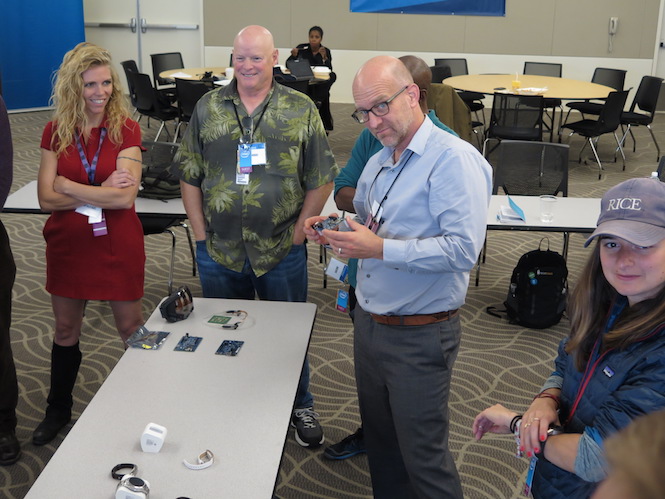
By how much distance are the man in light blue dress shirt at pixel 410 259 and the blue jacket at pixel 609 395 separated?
0.52m

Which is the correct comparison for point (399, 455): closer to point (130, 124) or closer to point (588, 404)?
point (588, 404)

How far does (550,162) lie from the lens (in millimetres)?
5375

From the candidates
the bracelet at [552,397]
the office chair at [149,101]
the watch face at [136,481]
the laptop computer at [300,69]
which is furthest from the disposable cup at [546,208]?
the office chair at [149,101]

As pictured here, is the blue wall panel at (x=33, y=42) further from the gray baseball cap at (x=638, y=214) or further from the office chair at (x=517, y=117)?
the gray baseball cap at (x=638, y=214)

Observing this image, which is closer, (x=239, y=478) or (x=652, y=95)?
(x=239, y=478)

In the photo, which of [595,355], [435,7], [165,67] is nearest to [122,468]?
[595,355]

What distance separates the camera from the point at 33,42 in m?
11.2

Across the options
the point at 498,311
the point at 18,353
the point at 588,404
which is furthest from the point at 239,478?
the point at 498,311

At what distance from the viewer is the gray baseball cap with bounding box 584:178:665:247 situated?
1.55m

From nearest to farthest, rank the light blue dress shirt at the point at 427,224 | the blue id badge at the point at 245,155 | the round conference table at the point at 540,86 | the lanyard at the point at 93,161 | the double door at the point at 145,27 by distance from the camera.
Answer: the light blue dress shirt at the point at 427,224
the blue id badge at the point at 245,155
the lanyard at the point at 93,161
the round conference table at the point at 540,86
the double door at the point at 145,27

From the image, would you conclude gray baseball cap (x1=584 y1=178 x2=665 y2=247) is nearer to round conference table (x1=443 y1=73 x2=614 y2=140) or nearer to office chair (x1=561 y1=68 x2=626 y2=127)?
round conference table (x1=443 y1=73 x2=614 y2=140)

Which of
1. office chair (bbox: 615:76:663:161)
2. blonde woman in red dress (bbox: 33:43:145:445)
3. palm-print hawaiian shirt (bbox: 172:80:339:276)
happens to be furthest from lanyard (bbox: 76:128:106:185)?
office chair (bbox: 615:76:663:161)

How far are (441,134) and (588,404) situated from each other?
3.08 feet

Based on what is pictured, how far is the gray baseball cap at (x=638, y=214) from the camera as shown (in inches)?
60.9
